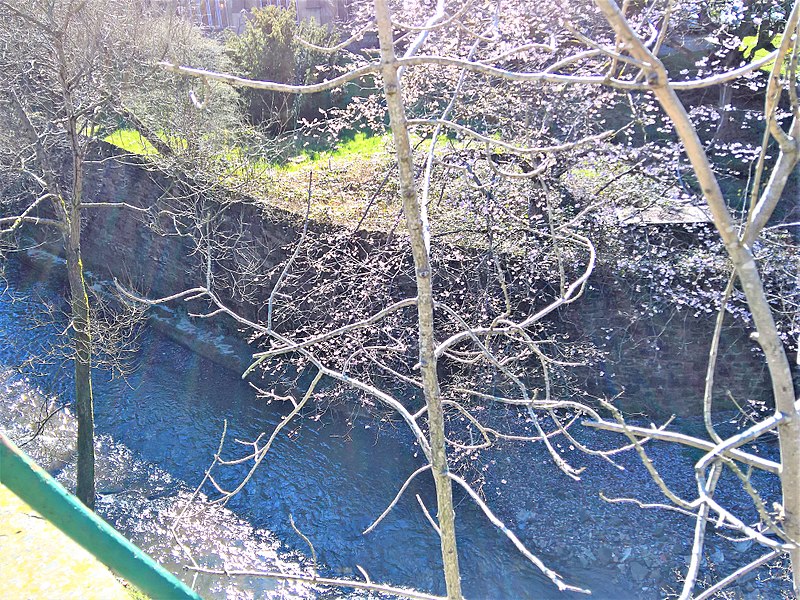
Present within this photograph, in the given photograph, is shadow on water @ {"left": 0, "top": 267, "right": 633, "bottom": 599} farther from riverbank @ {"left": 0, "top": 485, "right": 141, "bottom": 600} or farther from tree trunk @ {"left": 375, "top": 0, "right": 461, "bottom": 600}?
riverbank @ {"left": 0, "top": 485, "right": 141, "bottom": 600}

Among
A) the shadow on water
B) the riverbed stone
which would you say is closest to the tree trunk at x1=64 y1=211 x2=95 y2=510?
the shadow on water

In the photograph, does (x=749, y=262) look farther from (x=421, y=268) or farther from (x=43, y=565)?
(x=43, y=565)

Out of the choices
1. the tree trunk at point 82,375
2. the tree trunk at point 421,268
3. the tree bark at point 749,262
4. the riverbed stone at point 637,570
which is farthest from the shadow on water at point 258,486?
the tree bark at point 749,262

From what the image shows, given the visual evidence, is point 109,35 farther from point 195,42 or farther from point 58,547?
point 58,547

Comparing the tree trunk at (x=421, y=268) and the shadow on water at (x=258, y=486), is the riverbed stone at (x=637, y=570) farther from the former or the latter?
the tree trunk at (x=421, y=268)

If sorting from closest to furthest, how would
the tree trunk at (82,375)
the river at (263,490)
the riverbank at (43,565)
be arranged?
the riverbank at (43,565), the river at (263,490), the tree trunk at (82,375)

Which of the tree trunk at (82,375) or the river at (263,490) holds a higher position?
the tree trunk at (82,375)
